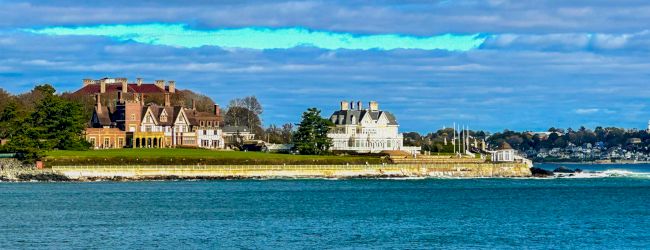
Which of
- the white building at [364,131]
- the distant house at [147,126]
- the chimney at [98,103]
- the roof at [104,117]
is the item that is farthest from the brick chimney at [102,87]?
the white building at [364,131]

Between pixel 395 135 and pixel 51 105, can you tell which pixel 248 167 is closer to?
pixel 51 105

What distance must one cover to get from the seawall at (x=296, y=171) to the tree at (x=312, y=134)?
11606mm

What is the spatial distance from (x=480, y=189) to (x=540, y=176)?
26564 mm

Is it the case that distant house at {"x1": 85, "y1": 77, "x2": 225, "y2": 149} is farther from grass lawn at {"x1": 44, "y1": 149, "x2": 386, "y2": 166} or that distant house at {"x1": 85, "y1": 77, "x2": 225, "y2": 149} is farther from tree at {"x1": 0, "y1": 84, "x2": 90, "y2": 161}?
tree at {"x1": 0, "y1": 84, "x2": 90, "y2": 161}

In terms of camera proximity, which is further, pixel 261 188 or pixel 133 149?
pixel 133 149

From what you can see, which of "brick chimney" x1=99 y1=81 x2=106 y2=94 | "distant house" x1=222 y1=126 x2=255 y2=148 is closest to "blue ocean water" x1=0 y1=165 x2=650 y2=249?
"distant house" x1=222 y1=126 x2=255 y2=148

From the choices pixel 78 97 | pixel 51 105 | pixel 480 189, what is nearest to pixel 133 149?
pixel 51 105

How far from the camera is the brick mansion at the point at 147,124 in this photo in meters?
117

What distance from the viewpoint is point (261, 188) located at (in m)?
84.7

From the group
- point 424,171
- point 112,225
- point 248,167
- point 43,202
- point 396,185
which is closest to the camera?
point 112,225

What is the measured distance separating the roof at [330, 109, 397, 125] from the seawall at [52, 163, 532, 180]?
64.8ft

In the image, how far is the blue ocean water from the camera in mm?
47500

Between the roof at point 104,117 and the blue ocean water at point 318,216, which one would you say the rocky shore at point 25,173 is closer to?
the blue ocean water at point 318,216

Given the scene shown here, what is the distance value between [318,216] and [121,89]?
7656 centimetres
